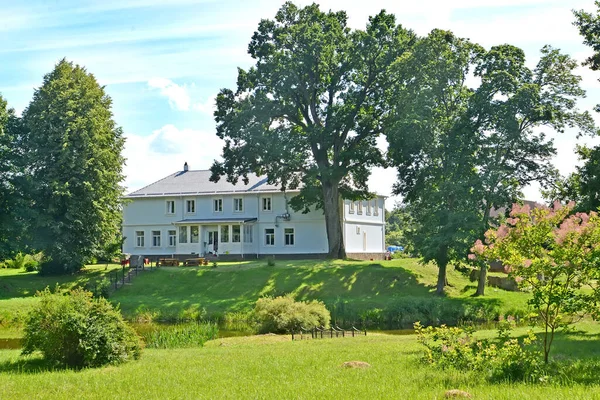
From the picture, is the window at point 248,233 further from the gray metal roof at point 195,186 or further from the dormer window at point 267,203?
the gray metal roof at point 195,186

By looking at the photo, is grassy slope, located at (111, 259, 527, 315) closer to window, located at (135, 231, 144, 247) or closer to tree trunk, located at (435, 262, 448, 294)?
tree trunk, located at (435, 262, 448, 294)

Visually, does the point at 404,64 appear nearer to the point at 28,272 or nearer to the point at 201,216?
the point at 201,216

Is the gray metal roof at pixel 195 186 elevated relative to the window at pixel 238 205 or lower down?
elevated

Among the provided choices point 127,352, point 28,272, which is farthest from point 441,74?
point 28,272

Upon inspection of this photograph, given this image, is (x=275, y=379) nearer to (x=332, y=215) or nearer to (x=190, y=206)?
(x=332, y=215)

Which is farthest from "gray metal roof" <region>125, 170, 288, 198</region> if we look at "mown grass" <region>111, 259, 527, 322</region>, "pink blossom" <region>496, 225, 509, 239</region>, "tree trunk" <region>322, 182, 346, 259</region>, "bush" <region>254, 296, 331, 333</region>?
"pink blossom" <region>496, 225, 509, 239</region>

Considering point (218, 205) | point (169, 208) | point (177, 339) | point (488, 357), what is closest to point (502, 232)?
point (488, 357)

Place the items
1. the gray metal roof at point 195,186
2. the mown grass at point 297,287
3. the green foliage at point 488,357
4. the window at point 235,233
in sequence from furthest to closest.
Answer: the gray metal roof at point 195,186, the window at point 235,233, the mown grass at point 297,287, the green foliage at point 488,357

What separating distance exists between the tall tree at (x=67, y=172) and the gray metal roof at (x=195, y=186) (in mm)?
12797

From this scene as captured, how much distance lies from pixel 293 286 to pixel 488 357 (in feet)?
85.0

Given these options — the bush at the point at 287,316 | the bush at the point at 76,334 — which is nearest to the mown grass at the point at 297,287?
the bush at the point at 287,316

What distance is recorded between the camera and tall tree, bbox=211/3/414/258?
4266cm

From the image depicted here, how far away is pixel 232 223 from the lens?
176ft

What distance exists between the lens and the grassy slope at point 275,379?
1040cm
